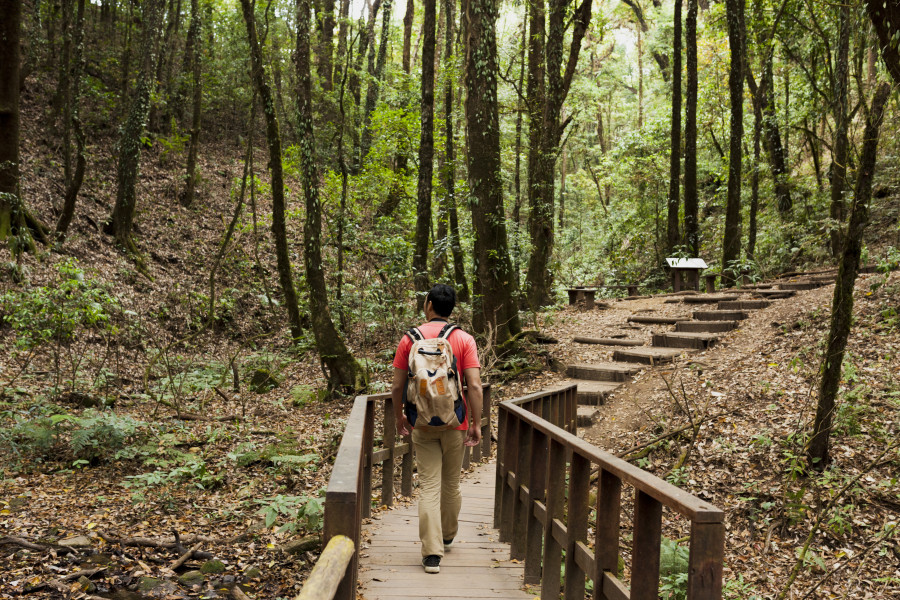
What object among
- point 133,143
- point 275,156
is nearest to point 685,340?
point 275,156

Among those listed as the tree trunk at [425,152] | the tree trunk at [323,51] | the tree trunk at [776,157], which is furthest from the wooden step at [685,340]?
the tree trunk at [323,51]

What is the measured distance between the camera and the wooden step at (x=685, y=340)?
37.1 ft

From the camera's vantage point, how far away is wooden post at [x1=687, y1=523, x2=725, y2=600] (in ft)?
7.70

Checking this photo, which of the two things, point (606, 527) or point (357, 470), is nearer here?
point (357, 470)

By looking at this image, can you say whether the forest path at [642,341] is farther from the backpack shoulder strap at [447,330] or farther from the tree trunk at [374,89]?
the tree trunk at [374,89]

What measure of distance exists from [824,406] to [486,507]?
3.61 m

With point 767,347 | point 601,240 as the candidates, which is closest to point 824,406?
point 767,347

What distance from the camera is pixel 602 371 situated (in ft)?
35.1

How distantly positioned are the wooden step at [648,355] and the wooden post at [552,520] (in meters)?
7.05

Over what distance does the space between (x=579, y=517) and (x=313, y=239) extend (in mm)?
9081

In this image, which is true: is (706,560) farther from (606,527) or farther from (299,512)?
(299,512)

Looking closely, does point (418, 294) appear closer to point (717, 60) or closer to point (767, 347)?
point (767, 347)

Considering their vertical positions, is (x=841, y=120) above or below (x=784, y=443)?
above

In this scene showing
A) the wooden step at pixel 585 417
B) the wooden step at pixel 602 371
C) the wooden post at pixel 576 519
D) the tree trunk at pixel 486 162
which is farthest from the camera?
the tree trunk at pixel 486 162
